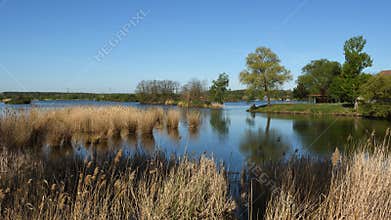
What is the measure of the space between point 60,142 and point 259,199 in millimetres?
7600

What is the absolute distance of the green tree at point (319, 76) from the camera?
53.7 metres

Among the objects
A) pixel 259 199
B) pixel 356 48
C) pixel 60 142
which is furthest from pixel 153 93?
pixel 259 199

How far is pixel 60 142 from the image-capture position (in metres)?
8.94

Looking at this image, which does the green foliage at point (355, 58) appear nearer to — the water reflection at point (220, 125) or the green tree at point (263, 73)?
the green tree at point (263, 73)

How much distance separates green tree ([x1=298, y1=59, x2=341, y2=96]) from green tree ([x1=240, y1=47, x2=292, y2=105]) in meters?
21.9

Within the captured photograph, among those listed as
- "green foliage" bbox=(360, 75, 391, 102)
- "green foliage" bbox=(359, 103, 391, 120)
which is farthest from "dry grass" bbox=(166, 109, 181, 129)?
"green foliage" bbox=(359, 103, 391, 120)

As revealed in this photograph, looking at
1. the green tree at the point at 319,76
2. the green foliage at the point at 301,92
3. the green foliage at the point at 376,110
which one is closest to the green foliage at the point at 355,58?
the green foliage at the point at 376,110

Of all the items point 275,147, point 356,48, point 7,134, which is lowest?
point 275,147

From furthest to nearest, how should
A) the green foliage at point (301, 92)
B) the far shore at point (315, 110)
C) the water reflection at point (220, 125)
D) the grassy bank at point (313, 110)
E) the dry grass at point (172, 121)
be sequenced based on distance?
the green foliage at point (301, 92) → the grassy bank at point (313, 110) → the far shore at point (315, 110) → the dry grass at point (172, 121) → the water reflection at point (220, 125)

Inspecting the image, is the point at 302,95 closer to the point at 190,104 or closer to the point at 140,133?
the point at 190,104

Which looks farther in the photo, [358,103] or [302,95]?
[302,95]

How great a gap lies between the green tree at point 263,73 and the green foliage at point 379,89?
13.3 m

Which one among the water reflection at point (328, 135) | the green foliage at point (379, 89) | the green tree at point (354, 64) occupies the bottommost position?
the water reflection at point (328, 135)

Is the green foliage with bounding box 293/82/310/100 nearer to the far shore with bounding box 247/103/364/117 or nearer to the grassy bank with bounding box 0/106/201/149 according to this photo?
the far shore with bounding box 247/103/364/117
